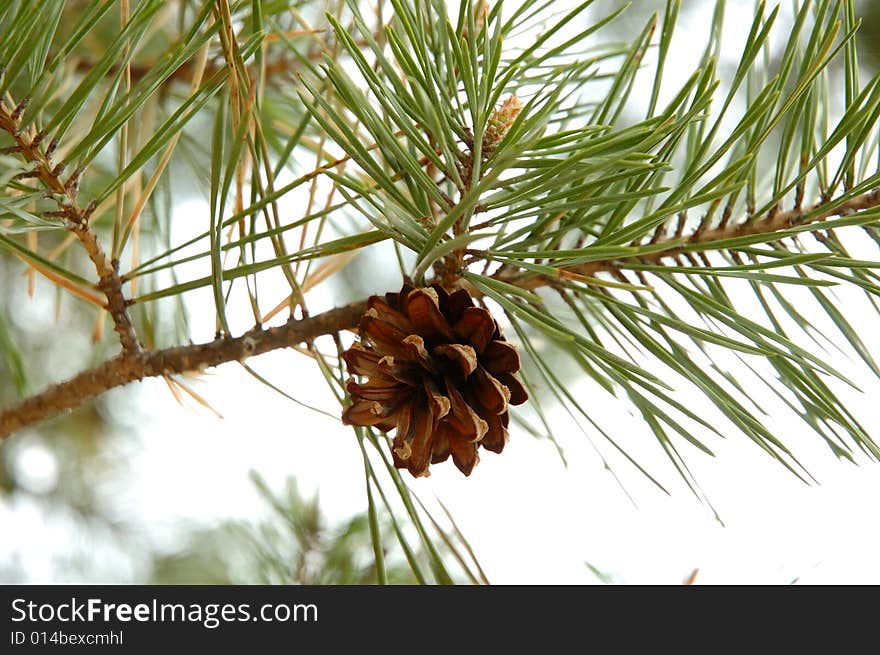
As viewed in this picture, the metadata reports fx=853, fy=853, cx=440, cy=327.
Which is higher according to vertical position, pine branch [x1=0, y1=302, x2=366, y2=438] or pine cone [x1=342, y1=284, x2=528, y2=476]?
pine branch [x1=0, y1=302, x2=366, y2=438]

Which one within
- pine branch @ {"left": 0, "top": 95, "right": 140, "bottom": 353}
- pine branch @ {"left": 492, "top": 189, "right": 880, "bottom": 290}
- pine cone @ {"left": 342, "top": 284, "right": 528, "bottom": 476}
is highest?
pine branch @ {"left": 0, "top": 95, "right": 140, "bottom": 353}

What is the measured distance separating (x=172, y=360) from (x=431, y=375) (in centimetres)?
10

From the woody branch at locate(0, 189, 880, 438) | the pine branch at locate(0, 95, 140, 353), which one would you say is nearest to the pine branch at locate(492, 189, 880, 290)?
the woody branch at locate(0, 189, 880, 438)

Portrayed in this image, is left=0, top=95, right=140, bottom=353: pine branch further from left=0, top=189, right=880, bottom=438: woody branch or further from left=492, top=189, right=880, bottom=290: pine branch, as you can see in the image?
left=492, top=189, right=880, bottom=290: pine branch

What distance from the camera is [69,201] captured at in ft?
0.83

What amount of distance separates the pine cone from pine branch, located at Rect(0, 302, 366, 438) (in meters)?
0.03

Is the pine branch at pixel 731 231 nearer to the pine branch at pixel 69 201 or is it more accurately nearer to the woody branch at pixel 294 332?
the woody branch at pixel 294 332

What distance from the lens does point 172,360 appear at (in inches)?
11.7

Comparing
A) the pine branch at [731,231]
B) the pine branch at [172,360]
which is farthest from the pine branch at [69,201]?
the pine branch at [731,231]

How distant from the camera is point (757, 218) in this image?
0.29 metres

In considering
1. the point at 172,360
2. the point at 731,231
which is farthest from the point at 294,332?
the point at 731,231

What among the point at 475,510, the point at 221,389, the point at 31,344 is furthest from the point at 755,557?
the point at 31,344

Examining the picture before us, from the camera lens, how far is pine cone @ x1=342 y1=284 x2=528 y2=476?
248 millimetres

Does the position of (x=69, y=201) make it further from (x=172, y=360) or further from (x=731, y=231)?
(x=731, y=231)
